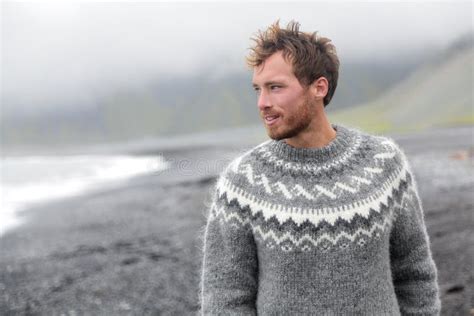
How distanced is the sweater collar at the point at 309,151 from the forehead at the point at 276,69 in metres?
0.45

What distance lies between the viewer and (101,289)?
14.8 m

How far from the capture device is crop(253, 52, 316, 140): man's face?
122 inches

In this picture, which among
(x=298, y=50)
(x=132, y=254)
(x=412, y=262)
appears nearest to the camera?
(x=298, y=50)

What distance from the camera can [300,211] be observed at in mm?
3092

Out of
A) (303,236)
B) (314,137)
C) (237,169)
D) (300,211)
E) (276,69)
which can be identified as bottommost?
(303,236)

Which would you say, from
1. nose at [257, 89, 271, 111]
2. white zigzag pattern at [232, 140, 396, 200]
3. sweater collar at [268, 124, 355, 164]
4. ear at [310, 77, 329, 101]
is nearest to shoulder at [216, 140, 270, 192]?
white zigzag pattern at [232, 140, 396, 200]

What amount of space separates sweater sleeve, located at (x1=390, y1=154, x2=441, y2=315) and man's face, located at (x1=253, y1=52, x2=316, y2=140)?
87 centimetres

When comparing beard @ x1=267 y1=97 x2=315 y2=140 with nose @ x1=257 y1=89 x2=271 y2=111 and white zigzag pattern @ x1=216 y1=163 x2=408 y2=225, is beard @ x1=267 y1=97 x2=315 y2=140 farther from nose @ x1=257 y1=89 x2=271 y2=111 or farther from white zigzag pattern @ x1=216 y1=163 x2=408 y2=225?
white zigzag pattern @ x1=216 y1=163 x2=408 y2=225

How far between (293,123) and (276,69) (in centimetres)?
36

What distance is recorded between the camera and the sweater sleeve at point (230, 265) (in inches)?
124

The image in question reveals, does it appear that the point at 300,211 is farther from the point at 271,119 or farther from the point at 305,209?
the point at 271,119

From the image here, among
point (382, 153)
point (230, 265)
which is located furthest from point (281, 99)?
point (230, 265)

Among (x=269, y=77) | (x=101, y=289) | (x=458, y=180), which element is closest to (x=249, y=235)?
(x=269, y=77)

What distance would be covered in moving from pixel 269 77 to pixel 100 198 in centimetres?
3458
